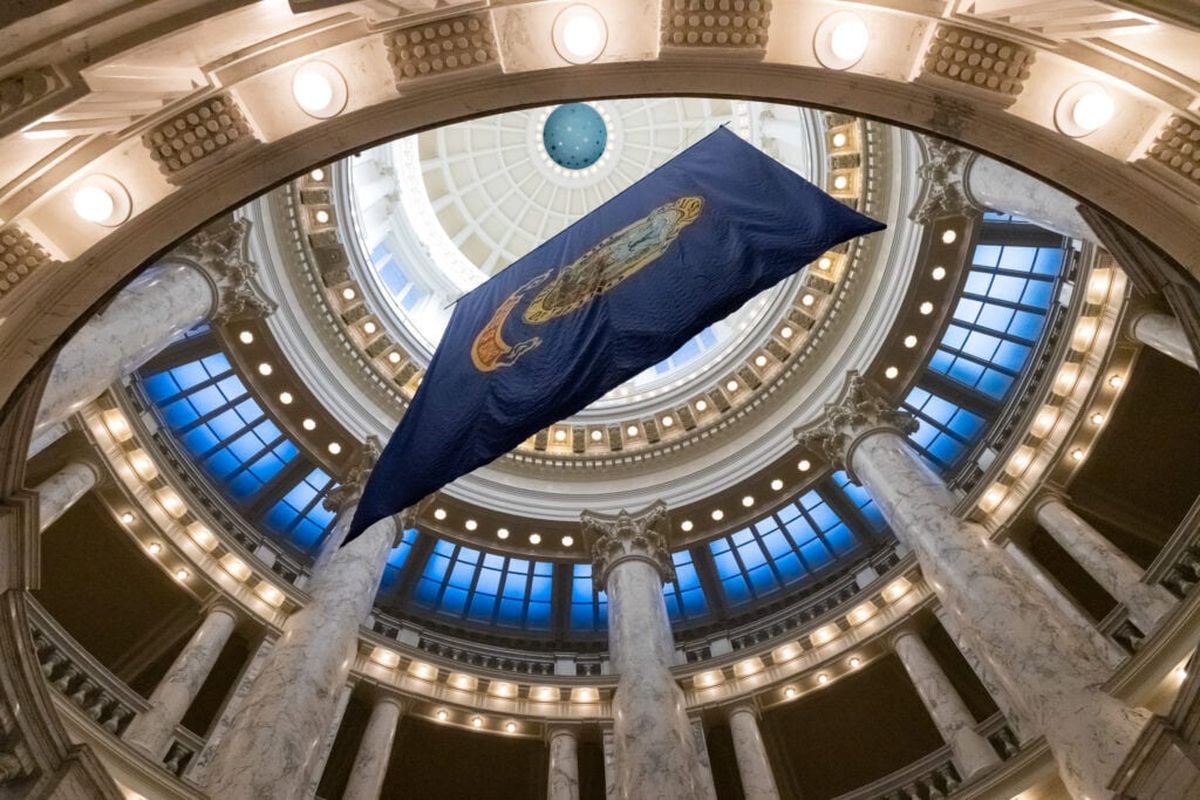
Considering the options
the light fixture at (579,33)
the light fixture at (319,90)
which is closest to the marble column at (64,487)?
the light fixture at (319,90)

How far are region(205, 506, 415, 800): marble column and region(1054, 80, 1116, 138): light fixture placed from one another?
11530 mm

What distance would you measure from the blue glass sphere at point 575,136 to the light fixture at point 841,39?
92.0ft

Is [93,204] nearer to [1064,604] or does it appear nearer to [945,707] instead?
[945,707]

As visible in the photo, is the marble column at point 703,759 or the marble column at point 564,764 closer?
the marble column at point 703,759

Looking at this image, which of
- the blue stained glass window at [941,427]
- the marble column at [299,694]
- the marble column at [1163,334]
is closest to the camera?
the marble column at [299,694]

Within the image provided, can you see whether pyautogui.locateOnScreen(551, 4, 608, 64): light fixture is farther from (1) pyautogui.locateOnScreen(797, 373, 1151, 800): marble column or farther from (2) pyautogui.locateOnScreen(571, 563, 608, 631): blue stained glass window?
(2) pyautogui.locateOnScreen(571, 563, 608, 631): blue stained glass window


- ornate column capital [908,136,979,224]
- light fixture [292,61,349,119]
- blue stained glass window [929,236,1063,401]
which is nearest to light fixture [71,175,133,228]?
light fixture [292,61,349,119]

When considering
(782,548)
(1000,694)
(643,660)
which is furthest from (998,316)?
(643,660)

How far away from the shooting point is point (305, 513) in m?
24.1

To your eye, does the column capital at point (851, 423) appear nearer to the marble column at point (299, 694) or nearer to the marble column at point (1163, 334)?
the marble column at point (1163, 334)

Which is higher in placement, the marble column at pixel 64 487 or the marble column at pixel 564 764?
the marble column at pixel 64 487

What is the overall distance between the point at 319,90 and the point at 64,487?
548 inches

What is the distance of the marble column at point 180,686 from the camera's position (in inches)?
566

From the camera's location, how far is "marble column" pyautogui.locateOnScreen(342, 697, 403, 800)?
1634cm
